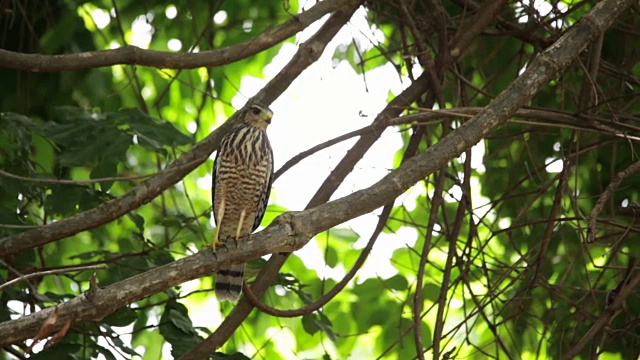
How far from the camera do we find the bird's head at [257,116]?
4.62m

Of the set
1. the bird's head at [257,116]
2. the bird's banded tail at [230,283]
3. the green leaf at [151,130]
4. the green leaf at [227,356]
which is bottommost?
the green leaf at [227,356]

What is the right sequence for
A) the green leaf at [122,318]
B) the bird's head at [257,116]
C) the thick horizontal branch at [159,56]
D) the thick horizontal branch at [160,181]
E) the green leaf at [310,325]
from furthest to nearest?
the bird's head at [257,116], the green leaf at [310,325], the green leaf at [122,318], the thick horizontal branch at [160,181], the thick horizontal branch at [159,56]

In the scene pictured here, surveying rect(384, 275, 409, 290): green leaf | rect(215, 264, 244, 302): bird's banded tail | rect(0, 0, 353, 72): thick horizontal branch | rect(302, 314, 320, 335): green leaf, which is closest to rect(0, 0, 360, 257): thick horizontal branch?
rect(0, 0, 353, 72): thick horizontal branch

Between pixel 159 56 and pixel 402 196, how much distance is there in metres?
1.74

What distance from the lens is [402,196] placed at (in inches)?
194

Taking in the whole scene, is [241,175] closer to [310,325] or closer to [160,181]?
[160,181]

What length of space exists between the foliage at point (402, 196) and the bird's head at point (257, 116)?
13.6 inches

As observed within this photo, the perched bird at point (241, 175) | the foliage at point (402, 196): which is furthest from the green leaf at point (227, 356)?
the perched bird at point (241, 175)

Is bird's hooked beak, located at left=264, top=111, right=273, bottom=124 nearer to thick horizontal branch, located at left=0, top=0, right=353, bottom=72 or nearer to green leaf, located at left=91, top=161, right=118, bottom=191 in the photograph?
thick horizontal branch, located at left=0, top=0, right=353, bottom=72

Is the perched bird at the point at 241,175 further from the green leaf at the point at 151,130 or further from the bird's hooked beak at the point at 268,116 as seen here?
the green leaf at the point at 151,130

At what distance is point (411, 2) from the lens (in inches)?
182

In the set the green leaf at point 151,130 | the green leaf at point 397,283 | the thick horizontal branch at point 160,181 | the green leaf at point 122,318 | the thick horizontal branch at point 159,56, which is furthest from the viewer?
the green leaf at point 397,283

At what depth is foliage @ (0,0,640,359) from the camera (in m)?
4.07

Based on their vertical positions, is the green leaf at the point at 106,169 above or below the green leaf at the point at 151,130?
below
